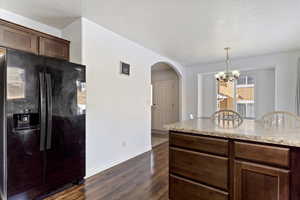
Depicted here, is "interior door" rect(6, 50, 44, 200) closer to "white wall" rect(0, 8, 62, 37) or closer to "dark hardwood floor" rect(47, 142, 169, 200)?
"dark hardwood floor" rect(47, 142, 169, 200)

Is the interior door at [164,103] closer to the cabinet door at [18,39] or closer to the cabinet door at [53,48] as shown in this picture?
the cabinet door at [53,48]

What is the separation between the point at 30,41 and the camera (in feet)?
7.84

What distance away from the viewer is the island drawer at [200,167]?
62.9 inches

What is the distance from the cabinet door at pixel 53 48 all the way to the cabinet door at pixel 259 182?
2854mm

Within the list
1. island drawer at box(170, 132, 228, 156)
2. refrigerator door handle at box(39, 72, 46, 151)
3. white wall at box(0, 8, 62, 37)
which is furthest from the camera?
white wall at box(0, 8, 62, 37)

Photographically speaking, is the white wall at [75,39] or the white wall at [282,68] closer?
the white wall at [75,39]

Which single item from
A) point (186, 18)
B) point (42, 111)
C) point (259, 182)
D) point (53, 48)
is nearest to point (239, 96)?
point (186, 18)

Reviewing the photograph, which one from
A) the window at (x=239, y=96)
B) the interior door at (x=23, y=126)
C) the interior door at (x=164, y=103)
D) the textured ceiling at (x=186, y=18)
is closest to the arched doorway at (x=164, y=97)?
the interior door at (x=164, y=103)

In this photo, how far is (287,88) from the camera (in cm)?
442

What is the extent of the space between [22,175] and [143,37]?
2973 millimetres

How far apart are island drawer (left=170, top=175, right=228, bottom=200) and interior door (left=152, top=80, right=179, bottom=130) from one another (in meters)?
4.17

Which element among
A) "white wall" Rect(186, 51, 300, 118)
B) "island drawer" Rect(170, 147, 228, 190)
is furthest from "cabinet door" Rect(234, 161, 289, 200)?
"white wall" Rect(186, 51, 300, 118)

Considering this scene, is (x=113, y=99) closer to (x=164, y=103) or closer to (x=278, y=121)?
(x=278, y=121)

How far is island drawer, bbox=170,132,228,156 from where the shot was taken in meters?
1.58
